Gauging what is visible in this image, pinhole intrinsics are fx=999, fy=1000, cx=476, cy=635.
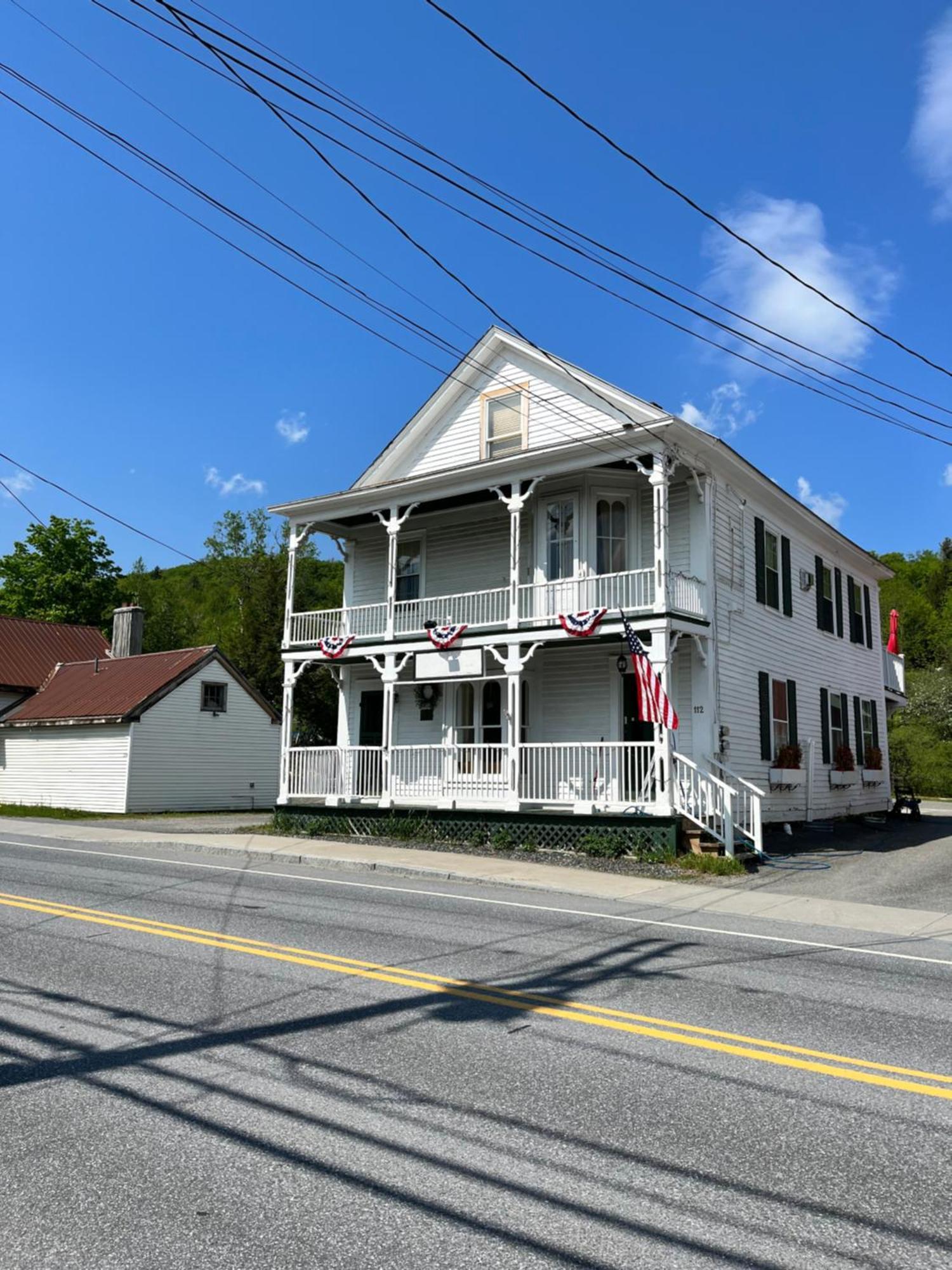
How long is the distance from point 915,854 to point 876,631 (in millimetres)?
12051

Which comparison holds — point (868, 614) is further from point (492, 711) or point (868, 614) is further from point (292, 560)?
point (292, 560)

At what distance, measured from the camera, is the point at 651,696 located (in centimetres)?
1639

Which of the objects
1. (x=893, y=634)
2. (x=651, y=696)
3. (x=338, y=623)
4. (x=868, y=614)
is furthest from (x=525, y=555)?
(x=893, y=634)

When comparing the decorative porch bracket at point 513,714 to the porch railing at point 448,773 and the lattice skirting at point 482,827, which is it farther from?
the lattice skirting at point 482,827

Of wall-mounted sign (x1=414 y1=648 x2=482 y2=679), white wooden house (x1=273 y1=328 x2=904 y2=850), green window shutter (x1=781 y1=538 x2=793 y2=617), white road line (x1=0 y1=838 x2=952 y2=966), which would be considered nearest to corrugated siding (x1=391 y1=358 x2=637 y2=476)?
white wooden house (x1=273 y1=328 x2=904 y2=850)

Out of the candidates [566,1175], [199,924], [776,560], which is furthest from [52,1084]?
[776,560]

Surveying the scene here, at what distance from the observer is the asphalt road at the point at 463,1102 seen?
347 cm

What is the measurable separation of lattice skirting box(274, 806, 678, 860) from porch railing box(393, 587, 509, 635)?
3.85m

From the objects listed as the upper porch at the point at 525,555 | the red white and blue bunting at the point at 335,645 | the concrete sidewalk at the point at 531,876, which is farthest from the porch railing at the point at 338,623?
the concrete sidewalk at the point at 531,876

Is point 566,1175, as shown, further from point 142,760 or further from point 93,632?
point 93,632

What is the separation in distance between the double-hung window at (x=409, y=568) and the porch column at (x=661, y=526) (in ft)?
22.7

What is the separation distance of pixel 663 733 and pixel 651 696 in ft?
2.45

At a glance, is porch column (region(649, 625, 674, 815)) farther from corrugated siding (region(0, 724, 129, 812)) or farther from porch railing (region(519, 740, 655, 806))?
corrugated siding (region(0, 724, 129, 812))

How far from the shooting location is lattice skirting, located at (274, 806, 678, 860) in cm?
1658
